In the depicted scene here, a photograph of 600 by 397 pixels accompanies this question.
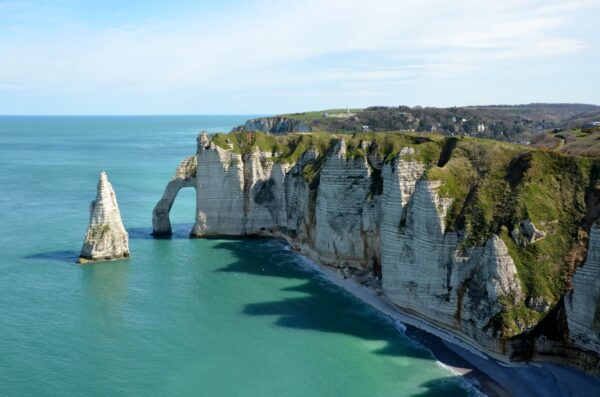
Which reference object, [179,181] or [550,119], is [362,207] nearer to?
[179,181]

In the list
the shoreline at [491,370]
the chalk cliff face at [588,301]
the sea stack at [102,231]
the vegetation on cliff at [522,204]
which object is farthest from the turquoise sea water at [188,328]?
the vegetation on cliff at [522,204]

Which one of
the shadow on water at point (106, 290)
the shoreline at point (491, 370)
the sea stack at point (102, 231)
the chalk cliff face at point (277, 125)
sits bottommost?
the shoreline at point (491, 370)

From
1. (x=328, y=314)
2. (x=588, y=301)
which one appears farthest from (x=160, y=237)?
(x=588, y=301)

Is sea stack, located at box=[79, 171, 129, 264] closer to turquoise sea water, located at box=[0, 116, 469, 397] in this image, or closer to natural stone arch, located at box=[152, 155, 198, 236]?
turquoise sea water, located at box=[0, 116, 469, 397]

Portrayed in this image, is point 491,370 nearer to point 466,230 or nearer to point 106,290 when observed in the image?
point 466,230

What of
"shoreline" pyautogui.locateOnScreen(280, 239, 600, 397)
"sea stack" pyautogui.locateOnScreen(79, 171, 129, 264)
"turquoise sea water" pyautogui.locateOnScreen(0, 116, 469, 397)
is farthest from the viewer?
"sea stack" pyautogui.locateOnScreen(79, 171, 129, 264)

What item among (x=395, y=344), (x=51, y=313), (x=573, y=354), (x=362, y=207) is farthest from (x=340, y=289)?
(x=51, y=313)

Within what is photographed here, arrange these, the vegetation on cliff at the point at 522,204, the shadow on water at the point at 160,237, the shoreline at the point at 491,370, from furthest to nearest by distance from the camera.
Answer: the shadow on water at the point at 160,237, the vegetation on cliff at the point at 522,204, the shoreline at the point at 491,370

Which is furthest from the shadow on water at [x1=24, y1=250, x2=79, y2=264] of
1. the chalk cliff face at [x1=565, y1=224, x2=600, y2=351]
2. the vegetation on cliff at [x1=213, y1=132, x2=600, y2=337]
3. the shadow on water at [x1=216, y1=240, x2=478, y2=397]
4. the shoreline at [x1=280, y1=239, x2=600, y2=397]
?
the chalk cliff face at [x1=565, y1=224, x2=600, y2=351]

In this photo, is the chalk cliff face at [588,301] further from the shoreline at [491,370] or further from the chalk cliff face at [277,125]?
the chalk cliff face at [277,125]
